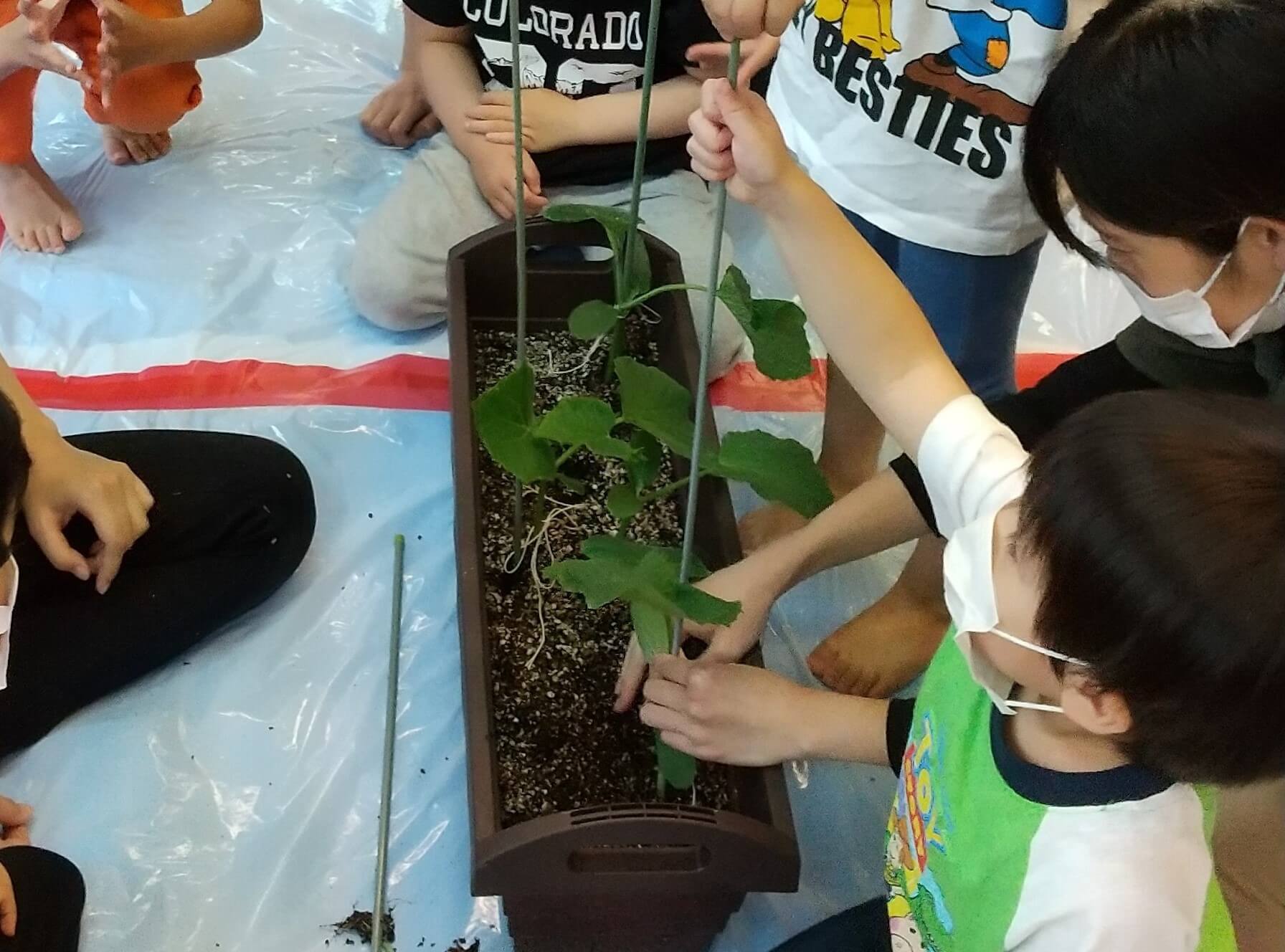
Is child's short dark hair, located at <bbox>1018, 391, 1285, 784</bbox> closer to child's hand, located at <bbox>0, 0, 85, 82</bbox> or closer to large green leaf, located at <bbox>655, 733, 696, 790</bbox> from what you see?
large green leaf, located at <bbox>655, 733, 696, 790</bbox>

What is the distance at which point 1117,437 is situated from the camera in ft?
1.53

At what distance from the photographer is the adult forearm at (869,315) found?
2.17ft

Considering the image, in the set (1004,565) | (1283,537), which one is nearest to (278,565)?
(1004,565)

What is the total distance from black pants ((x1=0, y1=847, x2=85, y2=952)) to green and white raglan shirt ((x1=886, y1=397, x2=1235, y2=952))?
0.57 metres

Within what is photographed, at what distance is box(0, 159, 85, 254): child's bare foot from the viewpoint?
1.26 meters

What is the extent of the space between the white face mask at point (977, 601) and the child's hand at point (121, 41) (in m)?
1.03

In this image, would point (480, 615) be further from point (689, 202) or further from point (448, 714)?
point (689, 202)

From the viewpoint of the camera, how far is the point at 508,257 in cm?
108

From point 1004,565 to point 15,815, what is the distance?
0.75m

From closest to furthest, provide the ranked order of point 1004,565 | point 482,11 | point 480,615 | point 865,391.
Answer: point 1004,565 → point 865,391 → point 480,615 → point 482,11

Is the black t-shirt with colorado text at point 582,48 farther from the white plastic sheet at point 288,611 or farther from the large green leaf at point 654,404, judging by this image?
the large green leaf at point 654,404

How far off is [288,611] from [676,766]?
17.7 inches

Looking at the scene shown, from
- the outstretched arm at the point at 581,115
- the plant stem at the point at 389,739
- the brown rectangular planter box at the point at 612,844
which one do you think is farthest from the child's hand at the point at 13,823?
the outstretched arm at the point at 581,115

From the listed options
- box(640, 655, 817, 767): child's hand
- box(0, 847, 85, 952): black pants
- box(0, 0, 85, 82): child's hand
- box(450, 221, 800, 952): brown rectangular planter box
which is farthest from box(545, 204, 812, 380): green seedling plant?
box(0, 0, 85, 82): child's hand
